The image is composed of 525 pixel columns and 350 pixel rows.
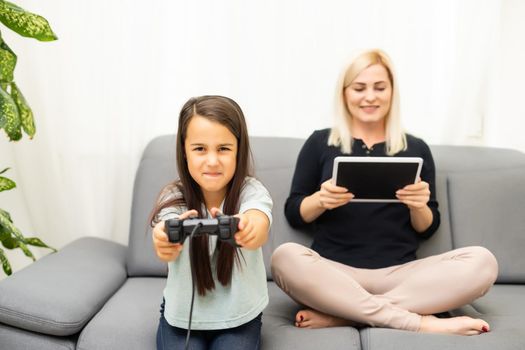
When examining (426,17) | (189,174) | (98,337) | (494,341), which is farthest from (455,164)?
(98,337)

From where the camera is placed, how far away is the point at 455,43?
200 cm

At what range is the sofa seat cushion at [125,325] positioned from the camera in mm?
1325

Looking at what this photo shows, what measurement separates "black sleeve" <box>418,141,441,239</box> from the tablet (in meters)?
0.23

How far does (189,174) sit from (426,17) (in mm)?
1184

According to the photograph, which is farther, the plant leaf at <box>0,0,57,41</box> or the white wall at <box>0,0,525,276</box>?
the white wall at <box>0,0,525,276</box>

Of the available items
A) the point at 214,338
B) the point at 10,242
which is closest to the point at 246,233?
the point at 214,338

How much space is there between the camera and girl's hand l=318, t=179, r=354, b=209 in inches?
59.8

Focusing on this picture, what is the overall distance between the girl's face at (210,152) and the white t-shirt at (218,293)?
0.27 ft

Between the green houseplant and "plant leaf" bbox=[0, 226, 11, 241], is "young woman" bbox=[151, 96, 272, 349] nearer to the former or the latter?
the green houseplant

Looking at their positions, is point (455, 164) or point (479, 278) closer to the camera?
point (479, 278)

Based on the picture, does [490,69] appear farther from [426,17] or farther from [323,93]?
[323,93]

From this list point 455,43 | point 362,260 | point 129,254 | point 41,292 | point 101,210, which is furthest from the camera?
point 101,210

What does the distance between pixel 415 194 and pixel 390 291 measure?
10.7 inches

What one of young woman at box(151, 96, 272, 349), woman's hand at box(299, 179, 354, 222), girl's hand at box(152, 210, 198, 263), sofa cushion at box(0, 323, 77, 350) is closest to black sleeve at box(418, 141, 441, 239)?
woman's hand at box(299, 179, 354, 222)
